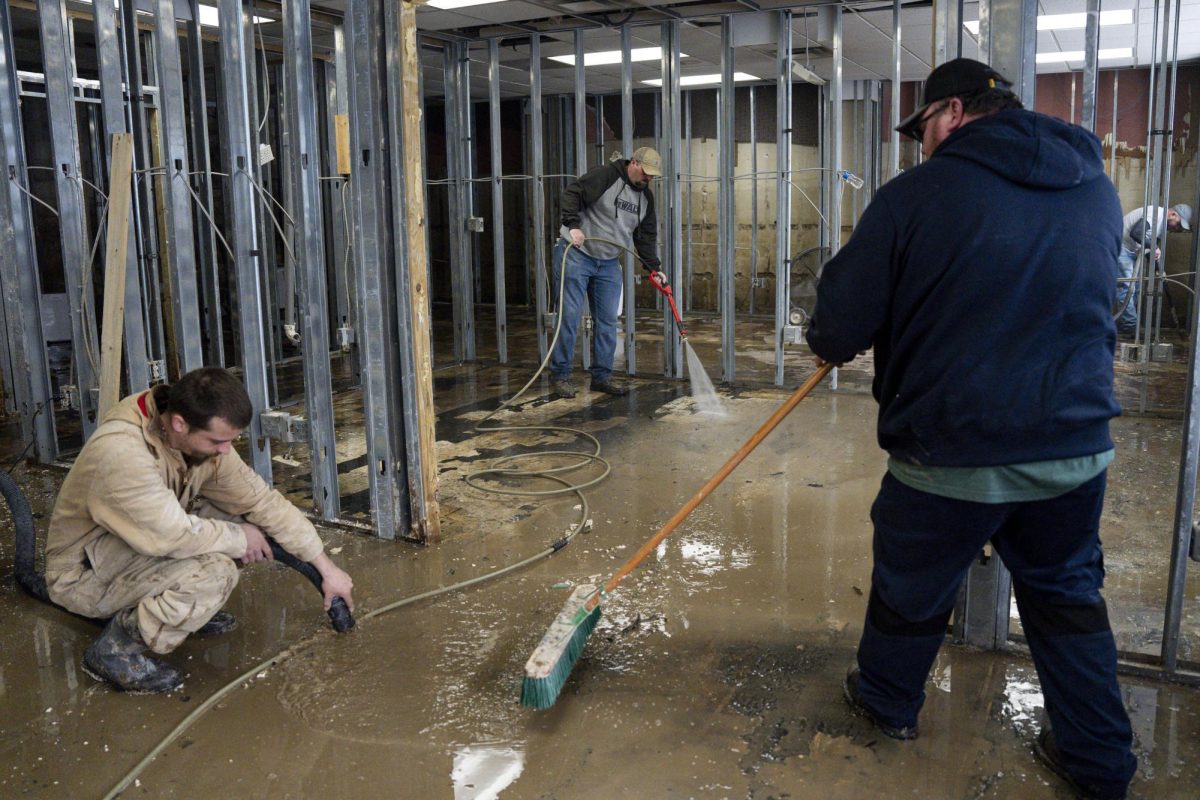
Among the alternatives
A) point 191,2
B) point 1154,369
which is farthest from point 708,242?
point 191,2

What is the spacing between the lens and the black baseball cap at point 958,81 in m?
1.99

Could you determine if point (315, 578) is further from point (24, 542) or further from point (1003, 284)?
point (1003, 284)

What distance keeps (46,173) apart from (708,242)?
625 centimetres

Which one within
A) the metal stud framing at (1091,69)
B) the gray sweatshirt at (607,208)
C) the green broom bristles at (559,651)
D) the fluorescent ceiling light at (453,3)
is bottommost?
the green broom bristles at (559,651)

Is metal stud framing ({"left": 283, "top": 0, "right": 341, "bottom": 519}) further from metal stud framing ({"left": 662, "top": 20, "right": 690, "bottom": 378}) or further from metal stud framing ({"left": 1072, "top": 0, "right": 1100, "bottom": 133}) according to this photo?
metal stud framing ({"left": 662, "top": 20, "right": 690, "bottom": 378})

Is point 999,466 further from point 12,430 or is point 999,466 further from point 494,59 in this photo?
point 494,59

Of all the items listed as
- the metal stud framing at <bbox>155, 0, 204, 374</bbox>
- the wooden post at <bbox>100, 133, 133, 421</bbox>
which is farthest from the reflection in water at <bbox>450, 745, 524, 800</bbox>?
the wooden post at <bbox>100, 133, 133, 421</bbox>

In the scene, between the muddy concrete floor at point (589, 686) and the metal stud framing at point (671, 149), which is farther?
the metal stud framing at point (671, 149)

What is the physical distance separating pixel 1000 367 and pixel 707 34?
5.88m

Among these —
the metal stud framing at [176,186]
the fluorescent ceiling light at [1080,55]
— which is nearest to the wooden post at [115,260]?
the metal stud framing at [176,186]

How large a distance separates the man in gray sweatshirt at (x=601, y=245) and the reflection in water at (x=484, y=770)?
12.7ft

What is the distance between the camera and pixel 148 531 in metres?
2.46

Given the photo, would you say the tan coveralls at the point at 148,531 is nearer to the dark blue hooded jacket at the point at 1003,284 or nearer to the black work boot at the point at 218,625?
the black work boot at the point at 218,625

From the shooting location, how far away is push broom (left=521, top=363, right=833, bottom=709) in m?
2.23
